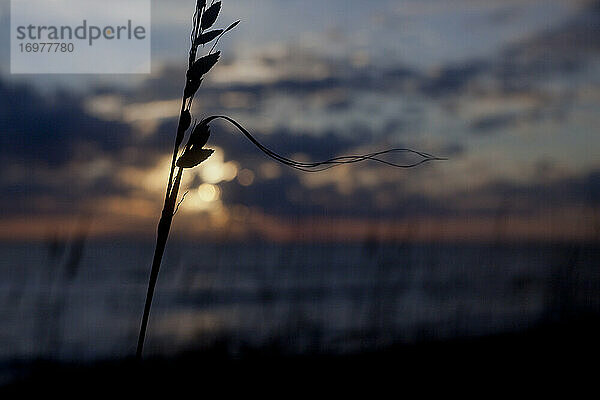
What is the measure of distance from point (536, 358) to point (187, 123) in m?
2.75

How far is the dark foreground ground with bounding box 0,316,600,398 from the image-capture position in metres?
2.94

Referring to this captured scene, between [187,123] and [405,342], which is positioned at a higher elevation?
[187,123]

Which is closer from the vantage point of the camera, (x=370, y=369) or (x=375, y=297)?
(x=370, y=369)

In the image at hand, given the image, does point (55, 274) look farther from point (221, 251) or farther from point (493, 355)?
point (493, 355)

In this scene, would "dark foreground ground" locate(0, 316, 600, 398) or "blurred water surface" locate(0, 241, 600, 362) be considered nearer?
"dark foreground ground" locate(0, 316, 600, 398)

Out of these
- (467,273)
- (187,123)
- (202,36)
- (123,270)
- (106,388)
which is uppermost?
(202,36)

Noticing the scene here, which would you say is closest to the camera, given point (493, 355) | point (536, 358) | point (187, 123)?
point (187, 123)

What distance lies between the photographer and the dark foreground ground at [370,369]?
2.94 m

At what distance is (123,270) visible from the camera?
2770cm

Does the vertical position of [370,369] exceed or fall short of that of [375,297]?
it falls short

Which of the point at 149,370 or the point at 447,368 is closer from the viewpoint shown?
the point at 447,368

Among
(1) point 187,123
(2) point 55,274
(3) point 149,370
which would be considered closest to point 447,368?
(3) point 149,370

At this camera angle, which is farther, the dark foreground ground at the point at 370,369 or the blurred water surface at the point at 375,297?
the blurred water surface at the point at 375,297

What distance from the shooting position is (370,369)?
3371 millimetres
